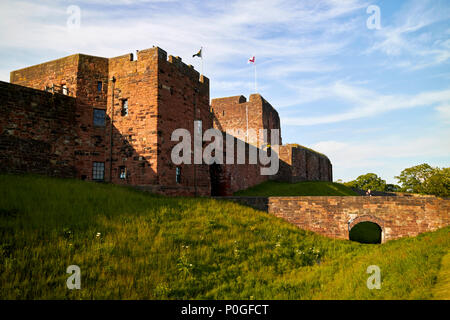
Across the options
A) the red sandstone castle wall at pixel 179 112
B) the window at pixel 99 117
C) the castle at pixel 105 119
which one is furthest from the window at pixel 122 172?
the window at pixel 99 117

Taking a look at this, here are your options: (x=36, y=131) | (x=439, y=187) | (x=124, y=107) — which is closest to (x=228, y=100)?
(x=124, y=107)

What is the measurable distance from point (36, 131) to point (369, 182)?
2229 inches

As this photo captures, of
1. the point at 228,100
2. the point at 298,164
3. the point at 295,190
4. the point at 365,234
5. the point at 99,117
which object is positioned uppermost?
the point at 228,100

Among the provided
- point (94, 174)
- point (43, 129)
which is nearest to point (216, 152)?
point (94, 174)

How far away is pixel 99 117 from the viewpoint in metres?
19.1

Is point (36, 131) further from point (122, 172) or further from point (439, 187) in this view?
point (439, 187)

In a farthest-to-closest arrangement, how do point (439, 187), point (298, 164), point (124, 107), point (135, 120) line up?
point (298, 164) < point (439, 187) < point (124, 107) < point (135, 120)

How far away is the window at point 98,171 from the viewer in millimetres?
18561

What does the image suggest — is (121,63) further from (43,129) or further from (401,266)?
(401,266)

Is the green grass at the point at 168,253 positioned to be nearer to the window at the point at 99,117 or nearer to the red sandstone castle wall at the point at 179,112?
the red sandstone castle wall at the point at 179,112

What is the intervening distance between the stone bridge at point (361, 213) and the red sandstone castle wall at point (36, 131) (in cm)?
1144

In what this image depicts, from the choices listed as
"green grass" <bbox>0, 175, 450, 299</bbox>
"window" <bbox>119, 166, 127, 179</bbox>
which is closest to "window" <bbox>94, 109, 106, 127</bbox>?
"window" <bbox>119, 166, 127, 179</bbox>

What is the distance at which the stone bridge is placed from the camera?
15.6 m

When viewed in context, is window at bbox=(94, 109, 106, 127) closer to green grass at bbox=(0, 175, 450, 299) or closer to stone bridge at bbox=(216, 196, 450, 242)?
green grass at bbox=(0, 175, 450, 299)
